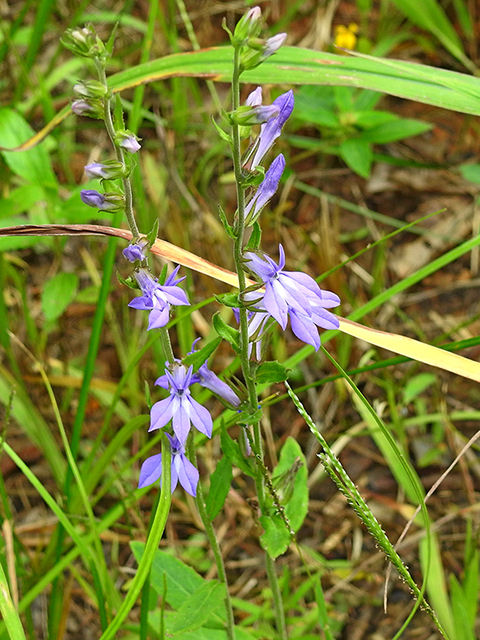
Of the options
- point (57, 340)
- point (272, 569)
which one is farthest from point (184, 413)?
point (57, 340)

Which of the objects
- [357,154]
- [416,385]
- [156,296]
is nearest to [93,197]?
[156,296]

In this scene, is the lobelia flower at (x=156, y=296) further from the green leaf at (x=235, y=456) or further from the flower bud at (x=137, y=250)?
the green leaf at (x=235, y=456)

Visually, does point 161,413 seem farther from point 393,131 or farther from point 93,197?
point 393,131

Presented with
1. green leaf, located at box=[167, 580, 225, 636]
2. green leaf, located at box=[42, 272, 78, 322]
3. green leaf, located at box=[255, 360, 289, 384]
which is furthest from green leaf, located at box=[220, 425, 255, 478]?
green leaf, located at box=[42, 272, 78, 322]

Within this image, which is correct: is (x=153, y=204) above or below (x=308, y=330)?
below

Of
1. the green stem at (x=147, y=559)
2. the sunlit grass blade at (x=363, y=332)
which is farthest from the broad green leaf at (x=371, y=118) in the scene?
the green stem at (x=147, y=559)

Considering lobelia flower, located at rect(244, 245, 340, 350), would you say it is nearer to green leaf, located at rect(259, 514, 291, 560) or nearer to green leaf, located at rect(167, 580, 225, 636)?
green leaf, located at rect(259, 514, 291, 560)

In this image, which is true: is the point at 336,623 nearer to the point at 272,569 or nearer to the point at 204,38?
the point at 272,569
